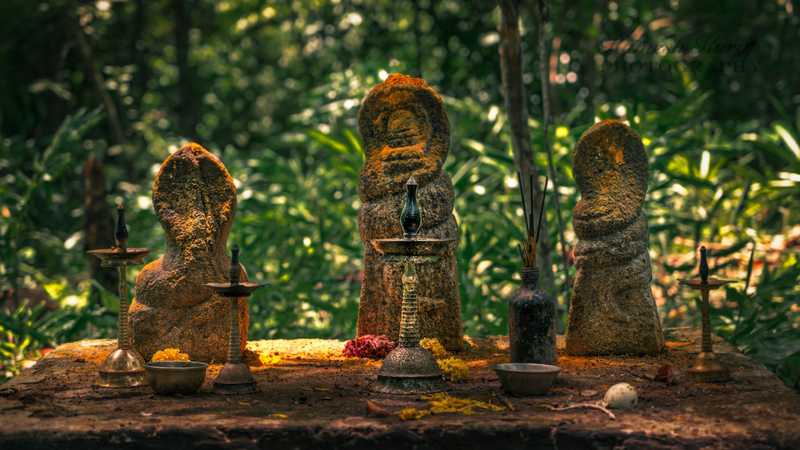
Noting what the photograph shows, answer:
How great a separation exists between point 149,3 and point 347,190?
7.33 m

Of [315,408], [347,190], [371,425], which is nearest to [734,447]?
[371,425]

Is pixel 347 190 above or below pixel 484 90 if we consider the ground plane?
below

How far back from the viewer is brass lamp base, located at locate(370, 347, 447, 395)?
6.00m

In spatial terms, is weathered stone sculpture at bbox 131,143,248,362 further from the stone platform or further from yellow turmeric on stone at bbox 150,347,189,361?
the stone platform

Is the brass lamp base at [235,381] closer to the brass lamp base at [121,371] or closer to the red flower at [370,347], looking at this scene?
the brass lamp base at [121,371]

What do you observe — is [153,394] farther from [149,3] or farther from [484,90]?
[149,3]

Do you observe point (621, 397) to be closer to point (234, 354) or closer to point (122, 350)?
point (234, 354)

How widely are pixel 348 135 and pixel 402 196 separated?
2.28 metres

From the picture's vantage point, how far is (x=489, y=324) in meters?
9.23

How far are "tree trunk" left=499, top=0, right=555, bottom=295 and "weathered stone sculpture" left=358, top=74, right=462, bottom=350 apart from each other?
1161mm

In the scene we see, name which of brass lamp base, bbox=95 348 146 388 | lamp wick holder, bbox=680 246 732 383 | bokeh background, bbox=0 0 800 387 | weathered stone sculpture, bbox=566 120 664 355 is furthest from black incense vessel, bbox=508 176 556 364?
brass lamp base, bbox=95 348 146 388

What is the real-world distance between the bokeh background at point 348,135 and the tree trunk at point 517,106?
0.95ft

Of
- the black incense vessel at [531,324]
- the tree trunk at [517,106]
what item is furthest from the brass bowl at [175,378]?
the tree trunk at [517,106]

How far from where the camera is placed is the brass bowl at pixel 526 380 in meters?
5.85
